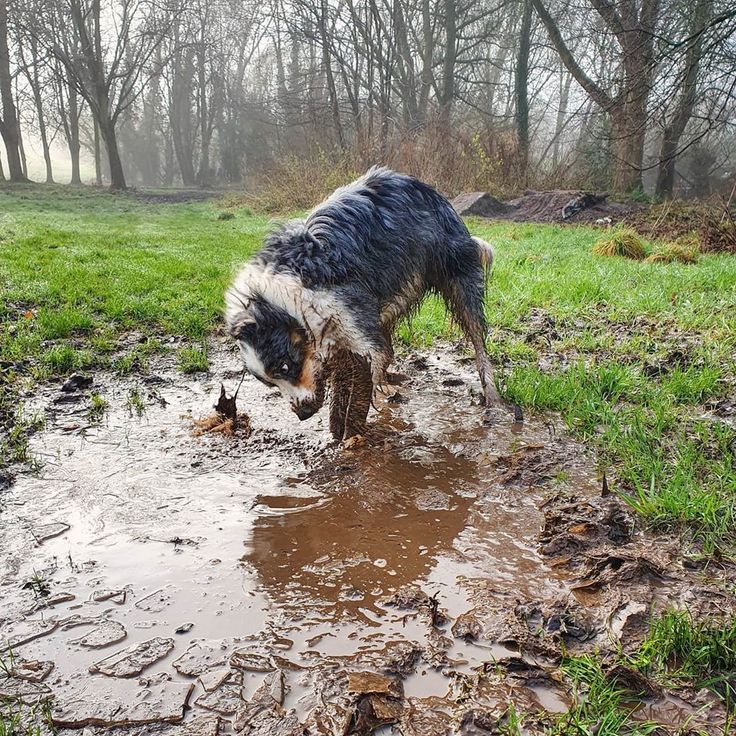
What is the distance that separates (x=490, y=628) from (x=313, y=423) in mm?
2350

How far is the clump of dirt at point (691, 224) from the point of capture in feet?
35.7

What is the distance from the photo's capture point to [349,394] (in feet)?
13.0

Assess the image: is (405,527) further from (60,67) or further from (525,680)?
(60,67)

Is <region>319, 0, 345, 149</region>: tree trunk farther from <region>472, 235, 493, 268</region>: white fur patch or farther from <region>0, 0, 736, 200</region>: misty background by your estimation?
<region>472, 235, 493, 268</region>: white fur patch

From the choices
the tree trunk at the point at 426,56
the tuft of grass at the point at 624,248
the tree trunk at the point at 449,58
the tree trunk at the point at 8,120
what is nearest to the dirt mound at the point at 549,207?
the tuft of grass at the point at 624,248

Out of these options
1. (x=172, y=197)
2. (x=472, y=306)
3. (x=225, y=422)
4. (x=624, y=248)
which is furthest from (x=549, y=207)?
(x=172, y=197)

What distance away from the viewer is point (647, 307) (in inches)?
259

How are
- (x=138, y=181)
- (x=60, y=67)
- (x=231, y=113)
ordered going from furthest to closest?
(x=138, y=181), (x=231, y=113), (x=60, y=67)

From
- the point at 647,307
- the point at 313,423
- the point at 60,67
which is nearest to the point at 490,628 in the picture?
the point at 313,423

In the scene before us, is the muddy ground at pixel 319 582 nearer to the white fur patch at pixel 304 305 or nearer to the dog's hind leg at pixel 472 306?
the white fur patch at pixel 304 305

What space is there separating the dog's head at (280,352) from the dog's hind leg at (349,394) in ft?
0.49

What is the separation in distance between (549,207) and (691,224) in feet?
13.3

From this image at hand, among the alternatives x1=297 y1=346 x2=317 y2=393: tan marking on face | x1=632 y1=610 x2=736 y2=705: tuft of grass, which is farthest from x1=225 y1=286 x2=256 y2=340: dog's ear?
x1=632 y1=610 x2=736 y2=705: tuft of grass

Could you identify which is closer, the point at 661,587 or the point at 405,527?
the point at 661,587
